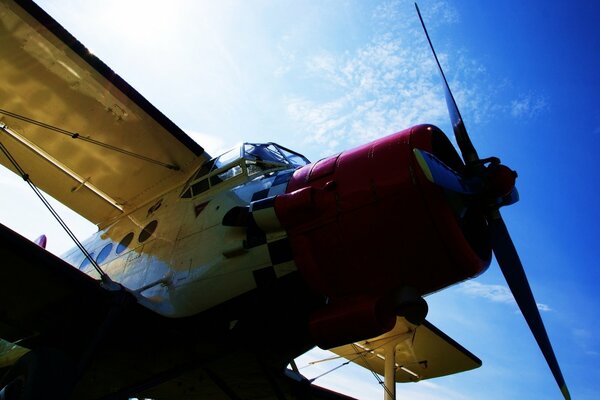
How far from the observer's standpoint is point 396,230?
3836mm

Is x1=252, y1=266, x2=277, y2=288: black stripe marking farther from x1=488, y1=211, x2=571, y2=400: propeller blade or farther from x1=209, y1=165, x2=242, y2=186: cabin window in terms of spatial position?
x1=488, y1=211, x2=571, y2=400: propeller blade

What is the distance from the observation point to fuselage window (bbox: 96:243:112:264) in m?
6.70

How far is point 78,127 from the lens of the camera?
6457 millimetres

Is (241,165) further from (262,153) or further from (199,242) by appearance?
(199,242)

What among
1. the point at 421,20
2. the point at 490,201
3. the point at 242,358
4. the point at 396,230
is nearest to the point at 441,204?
the point at 396,230

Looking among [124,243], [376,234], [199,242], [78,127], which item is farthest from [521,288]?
[78,127]

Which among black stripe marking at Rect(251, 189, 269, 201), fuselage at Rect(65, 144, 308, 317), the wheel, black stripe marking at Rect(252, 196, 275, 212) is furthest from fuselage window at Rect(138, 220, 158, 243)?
black stripe marking at Rect(252, 196, 275, 212)

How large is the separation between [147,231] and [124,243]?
59cm

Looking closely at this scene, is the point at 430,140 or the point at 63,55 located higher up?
the point at 63,55

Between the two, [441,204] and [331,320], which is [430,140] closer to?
[441,204]

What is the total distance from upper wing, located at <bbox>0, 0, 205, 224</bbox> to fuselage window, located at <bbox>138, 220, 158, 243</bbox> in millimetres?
835

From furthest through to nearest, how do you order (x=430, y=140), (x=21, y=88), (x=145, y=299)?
(x=21, y=88), (x=145, y=299), (x=430, y=140)

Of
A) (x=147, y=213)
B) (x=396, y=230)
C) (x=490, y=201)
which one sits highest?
(x=147, y=213)

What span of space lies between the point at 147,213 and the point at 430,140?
4587 millimetres
